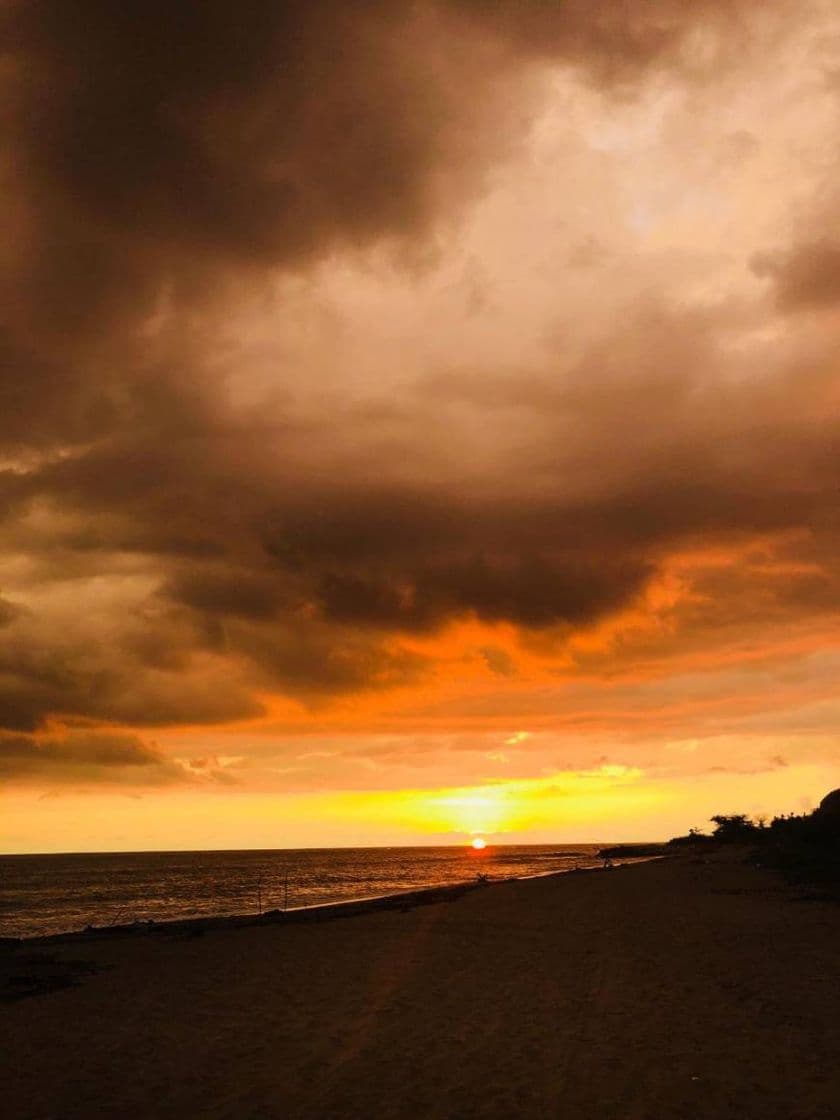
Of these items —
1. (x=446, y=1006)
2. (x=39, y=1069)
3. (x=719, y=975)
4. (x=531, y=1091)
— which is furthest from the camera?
(x=719, y=975)

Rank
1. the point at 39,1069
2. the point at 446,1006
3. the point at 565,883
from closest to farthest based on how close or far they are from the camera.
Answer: the point at 39,1069 < the point at 446,1006 < the point at 565,883

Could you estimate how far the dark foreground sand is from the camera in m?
12.8

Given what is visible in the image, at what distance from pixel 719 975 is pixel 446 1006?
7.35 meters

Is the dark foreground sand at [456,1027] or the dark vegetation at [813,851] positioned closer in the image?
the dark foreground sand at [456,1027]

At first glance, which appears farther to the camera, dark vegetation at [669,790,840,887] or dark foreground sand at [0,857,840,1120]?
dark vegetation at [669,790,840,887]

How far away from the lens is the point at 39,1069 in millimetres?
15758

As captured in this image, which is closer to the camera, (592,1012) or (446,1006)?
(592,1012)

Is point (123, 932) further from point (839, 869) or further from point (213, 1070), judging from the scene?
point (839, 869)

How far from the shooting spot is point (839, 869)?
43.8 metres

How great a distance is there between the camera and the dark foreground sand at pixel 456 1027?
12828mm

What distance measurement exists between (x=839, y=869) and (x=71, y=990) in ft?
123

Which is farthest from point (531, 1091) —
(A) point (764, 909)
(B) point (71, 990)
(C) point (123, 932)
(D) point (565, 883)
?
(D) point (565, 883)

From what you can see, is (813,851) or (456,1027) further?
(813,851)

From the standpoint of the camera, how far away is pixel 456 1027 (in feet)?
56.6
